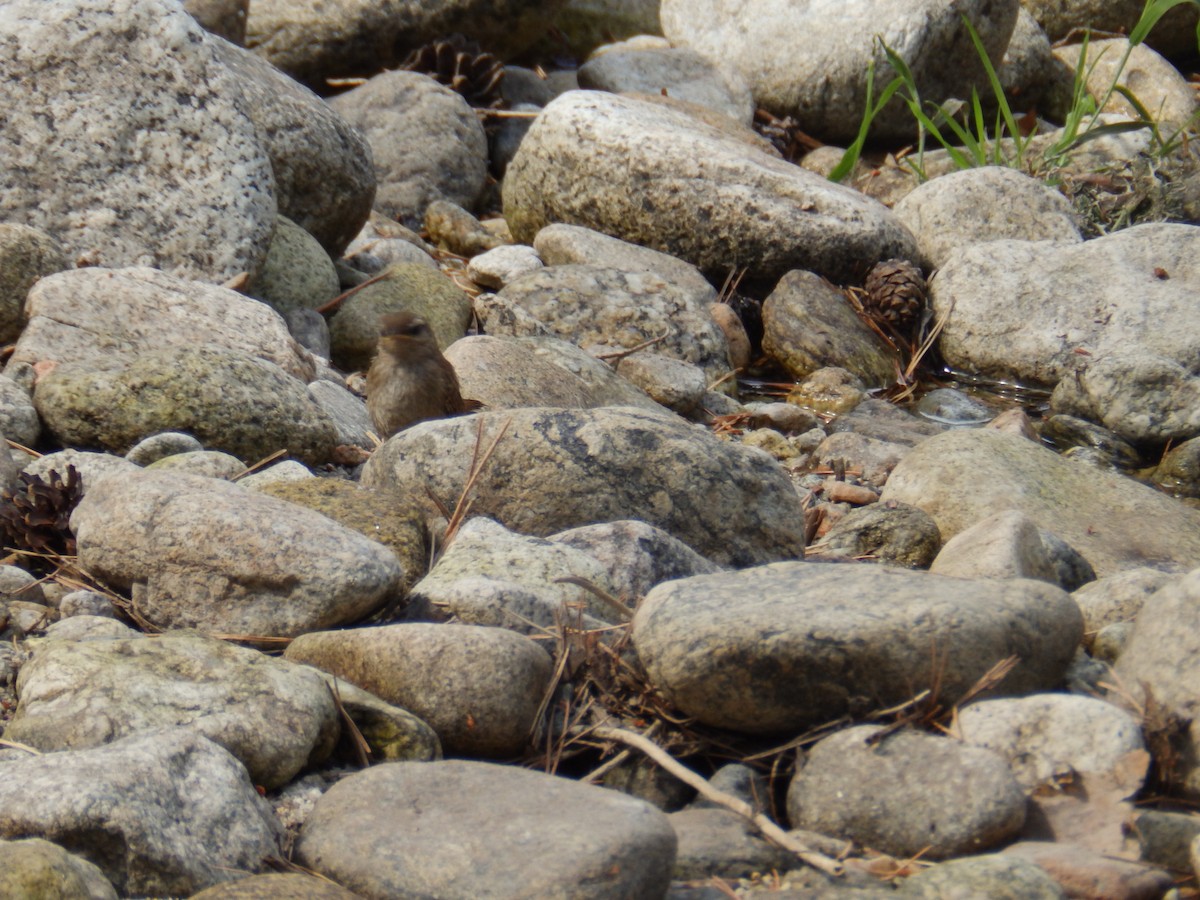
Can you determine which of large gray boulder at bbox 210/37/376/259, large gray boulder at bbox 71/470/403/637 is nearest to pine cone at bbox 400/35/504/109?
large gray boulder at bbox 210/37/376/259

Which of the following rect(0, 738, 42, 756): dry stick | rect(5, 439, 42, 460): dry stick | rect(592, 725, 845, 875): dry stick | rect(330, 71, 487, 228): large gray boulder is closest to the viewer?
rect(592, 725, 845, 875): dry stick

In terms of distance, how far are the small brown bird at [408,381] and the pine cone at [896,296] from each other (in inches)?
146

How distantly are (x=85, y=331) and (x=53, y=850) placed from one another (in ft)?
12.4

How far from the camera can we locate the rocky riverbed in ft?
9.14

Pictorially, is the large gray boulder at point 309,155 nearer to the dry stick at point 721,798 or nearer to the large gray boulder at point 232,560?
the large gray boulder at point 232,560

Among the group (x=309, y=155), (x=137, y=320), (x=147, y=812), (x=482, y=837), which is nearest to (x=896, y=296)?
(x=309, y=155)

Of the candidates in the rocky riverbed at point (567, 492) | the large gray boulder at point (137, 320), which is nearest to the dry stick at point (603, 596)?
the rocky riverbed at point (567, 492)

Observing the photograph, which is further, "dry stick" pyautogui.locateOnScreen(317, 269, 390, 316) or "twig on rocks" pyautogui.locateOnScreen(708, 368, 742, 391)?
"twig on rocks" pyautogui.locateOnScreen(708, 368, 742, 391)

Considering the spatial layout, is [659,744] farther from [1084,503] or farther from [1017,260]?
[1017,260]

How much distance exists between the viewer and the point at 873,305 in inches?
344

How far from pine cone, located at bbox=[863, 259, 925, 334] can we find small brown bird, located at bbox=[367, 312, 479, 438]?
3707mm

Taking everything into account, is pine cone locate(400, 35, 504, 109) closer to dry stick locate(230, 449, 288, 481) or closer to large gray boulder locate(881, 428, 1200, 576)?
large gray boulder locate(881, 428, 1200, 576)

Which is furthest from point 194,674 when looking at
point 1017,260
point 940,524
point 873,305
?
point 1017,260

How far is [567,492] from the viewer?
14.6 ft
